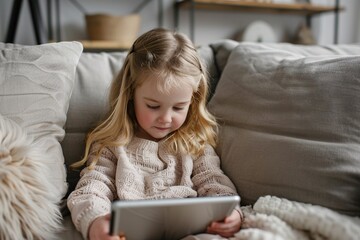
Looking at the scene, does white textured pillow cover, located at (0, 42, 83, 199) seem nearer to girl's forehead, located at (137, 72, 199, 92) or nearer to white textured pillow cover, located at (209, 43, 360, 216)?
girl's forehead, located at (137, 72, 199, 92)

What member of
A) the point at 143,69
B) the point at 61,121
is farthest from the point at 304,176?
→ the point at 61,121

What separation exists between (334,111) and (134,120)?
0.49 meters

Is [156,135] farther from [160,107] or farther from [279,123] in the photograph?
[279,123]

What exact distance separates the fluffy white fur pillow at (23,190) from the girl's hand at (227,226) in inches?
12.4

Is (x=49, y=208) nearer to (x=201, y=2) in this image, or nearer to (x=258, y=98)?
(x=258, y=98)

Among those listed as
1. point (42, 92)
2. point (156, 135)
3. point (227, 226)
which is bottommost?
point (227, 226)

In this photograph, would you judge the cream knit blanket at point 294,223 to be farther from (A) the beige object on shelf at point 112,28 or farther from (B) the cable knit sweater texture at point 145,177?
(A) the beige object on shelf at point 112,28

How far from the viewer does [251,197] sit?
0.86m

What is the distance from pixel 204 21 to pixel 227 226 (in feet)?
6.86

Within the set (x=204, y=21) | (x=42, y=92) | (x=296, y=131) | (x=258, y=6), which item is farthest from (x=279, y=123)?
(x=204, y=21)

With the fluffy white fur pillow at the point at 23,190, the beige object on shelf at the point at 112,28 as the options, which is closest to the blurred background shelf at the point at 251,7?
the beige object on shelf at the point at 112,28

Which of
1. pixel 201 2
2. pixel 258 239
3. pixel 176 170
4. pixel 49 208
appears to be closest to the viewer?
pixel 258 239

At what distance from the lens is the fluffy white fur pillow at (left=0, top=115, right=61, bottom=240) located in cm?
68

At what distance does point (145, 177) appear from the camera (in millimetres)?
930
